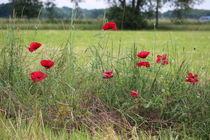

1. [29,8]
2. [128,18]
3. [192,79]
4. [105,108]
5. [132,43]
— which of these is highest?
[128,18]

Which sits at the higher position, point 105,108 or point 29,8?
point 29,8

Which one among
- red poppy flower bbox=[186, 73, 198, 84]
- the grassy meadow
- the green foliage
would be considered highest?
the green foliage

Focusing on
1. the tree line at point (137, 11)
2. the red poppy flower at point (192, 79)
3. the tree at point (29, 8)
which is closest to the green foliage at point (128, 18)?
the tree line at point (137, 11)

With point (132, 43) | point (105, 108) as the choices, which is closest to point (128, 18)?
point (132, 43)

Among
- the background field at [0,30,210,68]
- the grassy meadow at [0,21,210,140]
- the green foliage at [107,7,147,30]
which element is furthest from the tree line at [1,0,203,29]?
the grassy meadow at [0,21,210,140]

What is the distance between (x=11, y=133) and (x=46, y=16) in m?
2.00

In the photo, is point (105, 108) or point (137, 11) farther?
point (137, 11)

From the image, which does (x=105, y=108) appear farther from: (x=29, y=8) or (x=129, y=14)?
(x=129, y=14)

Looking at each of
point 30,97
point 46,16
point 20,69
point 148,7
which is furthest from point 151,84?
point 148,7

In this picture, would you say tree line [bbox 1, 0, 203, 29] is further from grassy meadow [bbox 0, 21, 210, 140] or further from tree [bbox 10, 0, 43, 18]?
grassy meadow [bbox 0, 21, 210, 140]

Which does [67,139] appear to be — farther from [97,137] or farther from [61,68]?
[61,68]

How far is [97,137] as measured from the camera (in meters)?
2.15

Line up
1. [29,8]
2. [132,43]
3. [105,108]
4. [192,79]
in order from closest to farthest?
1. [192,79]
2. [105,108]
3. [132,43]
4. [29,8]

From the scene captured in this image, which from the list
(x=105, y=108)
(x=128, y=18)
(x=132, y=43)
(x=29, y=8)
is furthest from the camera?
(x=128, y=18)
